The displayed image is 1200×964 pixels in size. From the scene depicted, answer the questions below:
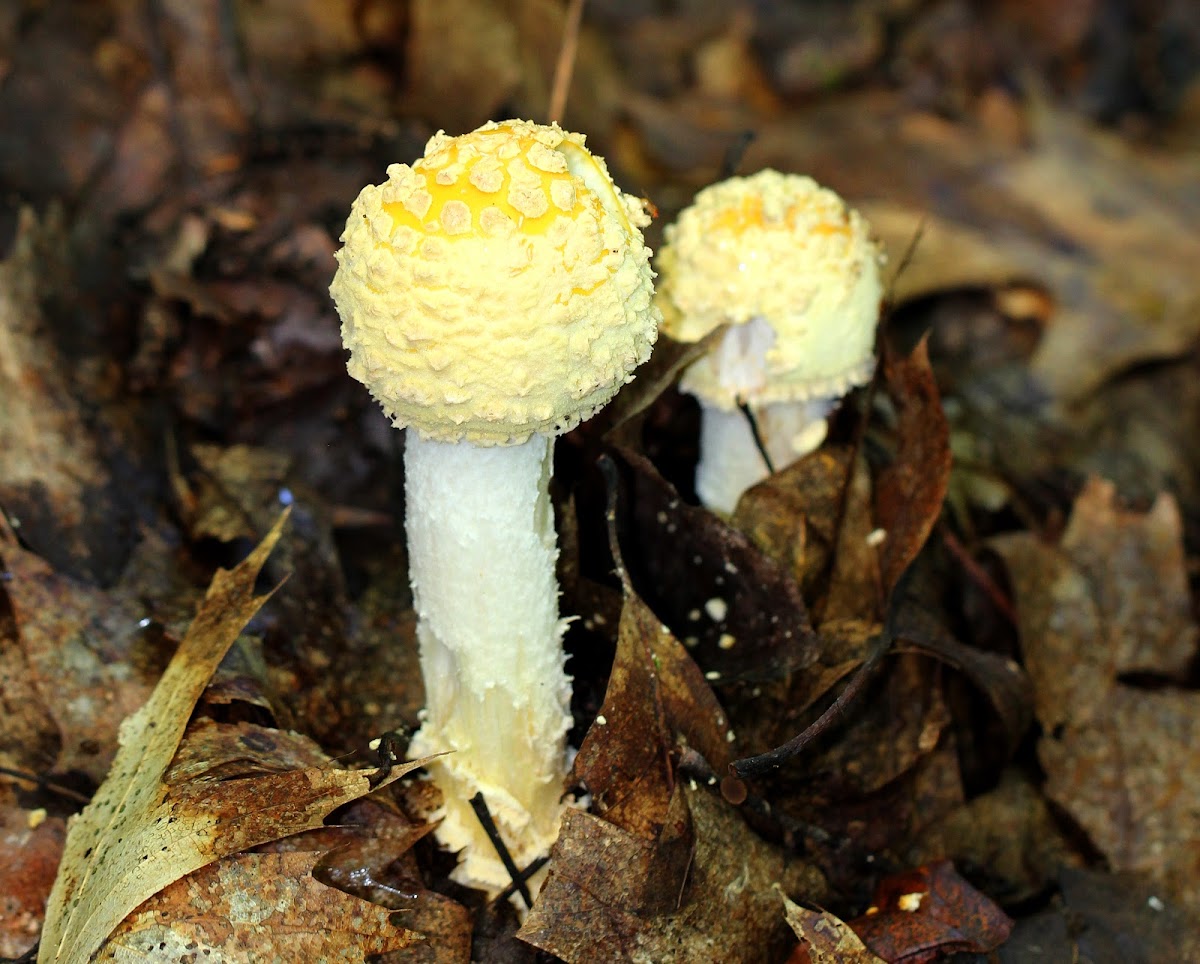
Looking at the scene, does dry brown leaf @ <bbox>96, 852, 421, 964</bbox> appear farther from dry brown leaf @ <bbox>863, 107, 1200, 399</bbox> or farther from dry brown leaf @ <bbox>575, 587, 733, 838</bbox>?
dry brown leaf @ <bbox>863, 107, 1200, 399</bbox>

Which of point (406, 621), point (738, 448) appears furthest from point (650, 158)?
point (406, 621)

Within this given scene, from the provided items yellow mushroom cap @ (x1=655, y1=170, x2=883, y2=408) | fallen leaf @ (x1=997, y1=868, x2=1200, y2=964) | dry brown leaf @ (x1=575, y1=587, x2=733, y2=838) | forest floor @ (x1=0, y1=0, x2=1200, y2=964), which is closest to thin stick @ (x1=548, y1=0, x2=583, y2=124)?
forest floor @ (x1=0, y1=0, x2=1200, y2=964)

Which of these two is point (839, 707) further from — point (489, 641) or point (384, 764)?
point (384, 764)

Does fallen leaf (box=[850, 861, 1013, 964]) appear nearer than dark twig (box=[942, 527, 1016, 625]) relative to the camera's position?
Yes

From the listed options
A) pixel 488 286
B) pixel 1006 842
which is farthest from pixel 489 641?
pixel 1006 842

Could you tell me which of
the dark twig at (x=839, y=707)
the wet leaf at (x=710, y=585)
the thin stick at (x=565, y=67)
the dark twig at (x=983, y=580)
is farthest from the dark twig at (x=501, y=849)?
the thin stick at (x=565, y=67)

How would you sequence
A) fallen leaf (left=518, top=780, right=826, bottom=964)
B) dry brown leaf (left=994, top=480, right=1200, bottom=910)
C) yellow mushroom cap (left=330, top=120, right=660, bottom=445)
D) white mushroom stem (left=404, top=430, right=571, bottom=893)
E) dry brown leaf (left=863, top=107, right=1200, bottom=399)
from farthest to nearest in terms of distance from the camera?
dry brown leaf (left=863, top=107, right=1200, bottom=399) < dry brown leaf (left=994, top=480, right=1200, bottom=910) < white mushroom stem (left=404, top=430, right=571, bottom=893) < fallen leaf (left=518, top=780, right=826, bottom=964) < yellow mushroom cap (left=330, top=120, right=660, bottom=445)

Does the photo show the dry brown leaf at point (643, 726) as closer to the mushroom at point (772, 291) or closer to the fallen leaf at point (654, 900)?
the fallen leaf at point (654, 900)
